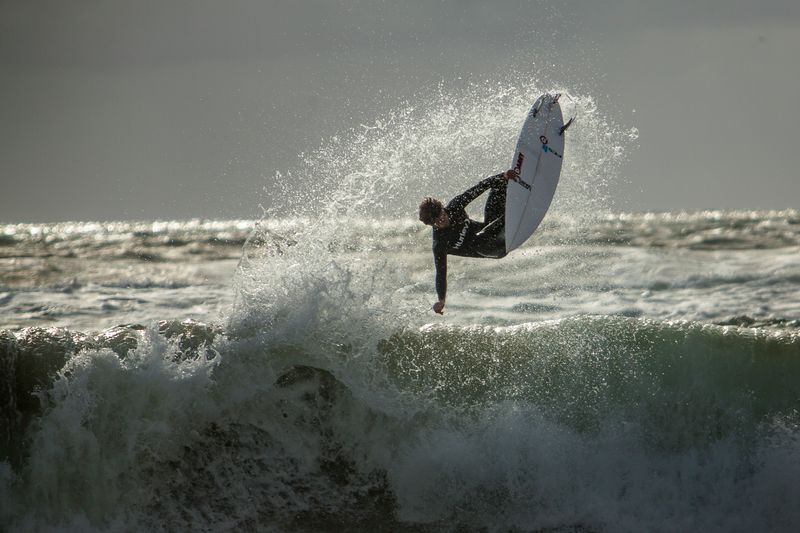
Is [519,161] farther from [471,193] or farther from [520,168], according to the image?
[471,193]

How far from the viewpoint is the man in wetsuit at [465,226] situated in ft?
27.8

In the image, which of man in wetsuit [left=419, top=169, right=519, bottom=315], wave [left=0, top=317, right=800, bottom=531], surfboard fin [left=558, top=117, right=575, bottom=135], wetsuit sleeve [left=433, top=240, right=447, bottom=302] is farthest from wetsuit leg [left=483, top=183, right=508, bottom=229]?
wave [left=0, top=317, right=800, bottom=531]

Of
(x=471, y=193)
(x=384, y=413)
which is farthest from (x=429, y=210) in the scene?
(x=384, y=413)

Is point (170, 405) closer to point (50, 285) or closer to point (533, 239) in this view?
point (50, 285)

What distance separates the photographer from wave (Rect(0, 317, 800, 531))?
791 cm

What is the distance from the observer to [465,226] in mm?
8773

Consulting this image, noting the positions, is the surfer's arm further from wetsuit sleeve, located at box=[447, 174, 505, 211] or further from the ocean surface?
the ocean surface

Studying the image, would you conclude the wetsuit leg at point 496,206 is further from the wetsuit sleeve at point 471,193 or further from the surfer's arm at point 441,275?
Result: the surfer's arm at point 441,275

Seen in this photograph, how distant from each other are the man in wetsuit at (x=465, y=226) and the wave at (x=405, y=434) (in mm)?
1035

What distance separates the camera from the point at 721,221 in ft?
81.7

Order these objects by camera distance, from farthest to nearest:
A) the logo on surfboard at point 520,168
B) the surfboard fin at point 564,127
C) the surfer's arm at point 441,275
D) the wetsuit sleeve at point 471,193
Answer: the surfboard fin at point 564,127 < the logo on surfboard at point 520,168 < the wetsuit sleeve at point 471,193 < the surfer's arm at point 441,275

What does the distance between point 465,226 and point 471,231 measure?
4.0 inches

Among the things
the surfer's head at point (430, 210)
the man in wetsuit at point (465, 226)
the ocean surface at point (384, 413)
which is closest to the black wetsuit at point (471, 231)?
the man in wetsuit at point (465, 226)

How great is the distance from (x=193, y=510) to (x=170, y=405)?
3.10 ft
